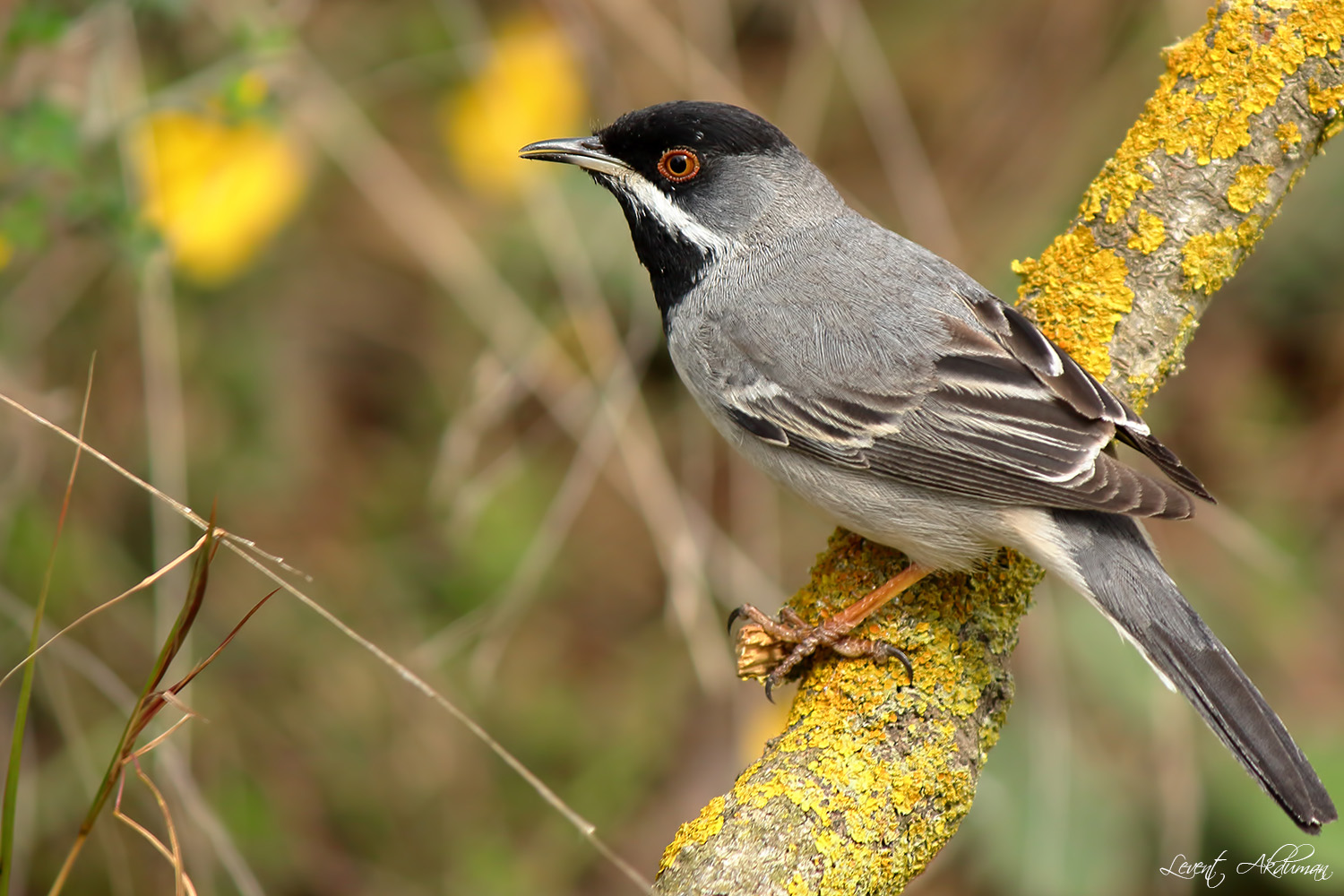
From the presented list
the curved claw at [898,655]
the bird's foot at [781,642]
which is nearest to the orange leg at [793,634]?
the bird's foot at [781,642]

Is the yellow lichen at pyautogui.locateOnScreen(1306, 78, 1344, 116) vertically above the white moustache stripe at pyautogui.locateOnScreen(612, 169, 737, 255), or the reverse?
the yellow lichen at pyautogui.locateOnScreen(1306, 78, 1344, 116)

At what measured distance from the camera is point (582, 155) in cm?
433

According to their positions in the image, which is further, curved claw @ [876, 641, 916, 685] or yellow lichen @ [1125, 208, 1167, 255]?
yellow lichen @ [1125, 208, 1167, 255]

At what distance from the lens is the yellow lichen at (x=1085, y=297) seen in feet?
12.4

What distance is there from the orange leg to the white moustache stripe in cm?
146

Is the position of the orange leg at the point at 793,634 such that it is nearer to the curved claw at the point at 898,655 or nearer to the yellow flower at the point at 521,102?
the curved claw at the point at 898,655

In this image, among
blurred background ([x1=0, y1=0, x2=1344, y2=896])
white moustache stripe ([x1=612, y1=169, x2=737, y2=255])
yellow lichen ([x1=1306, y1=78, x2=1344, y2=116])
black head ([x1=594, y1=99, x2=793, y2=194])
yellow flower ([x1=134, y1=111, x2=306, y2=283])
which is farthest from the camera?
yellow flower ([x1=134, y1=111, x2=306, y2=283])

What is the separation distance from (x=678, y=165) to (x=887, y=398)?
1250 mm

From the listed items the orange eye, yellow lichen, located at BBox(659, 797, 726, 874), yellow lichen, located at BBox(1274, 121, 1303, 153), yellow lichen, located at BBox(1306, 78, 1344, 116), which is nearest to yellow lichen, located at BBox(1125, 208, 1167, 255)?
yellow lichen, located at BBox(1274, 121, 1303, 153)

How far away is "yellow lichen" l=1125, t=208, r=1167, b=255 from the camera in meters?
3.69

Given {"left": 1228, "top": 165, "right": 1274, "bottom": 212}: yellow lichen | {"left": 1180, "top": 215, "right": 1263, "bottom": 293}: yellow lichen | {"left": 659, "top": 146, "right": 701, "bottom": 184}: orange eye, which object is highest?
{"left": 1228, "top": 165, "right": 1274, "bottom": 212}: yellow lichen

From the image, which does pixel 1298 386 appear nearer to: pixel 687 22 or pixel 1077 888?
pixel 1077 888

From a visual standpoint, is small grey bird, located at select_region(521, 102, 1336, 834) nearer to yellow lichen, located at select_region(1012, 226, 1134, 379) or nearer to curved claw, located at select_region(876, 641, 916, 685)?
curved claw, located at select_region(876, 641, 916, 685)

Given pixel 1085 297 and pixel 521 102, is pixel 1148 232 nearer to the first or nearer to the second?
pixel 1085 297
